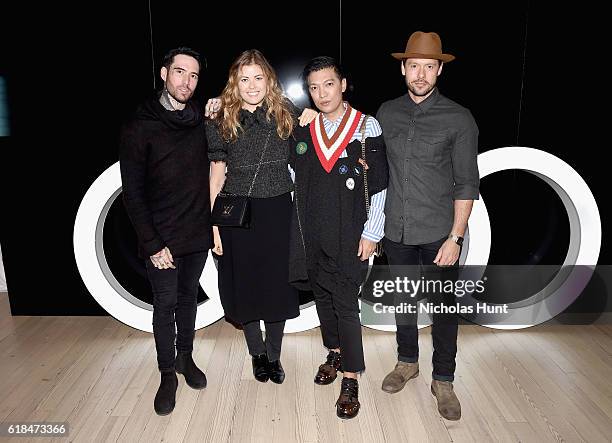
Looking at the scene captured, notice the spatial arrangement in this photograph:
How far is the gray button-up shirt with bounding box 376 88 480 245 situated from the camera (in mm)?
2332

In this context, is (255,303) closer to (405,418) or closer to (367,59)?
(405,418)

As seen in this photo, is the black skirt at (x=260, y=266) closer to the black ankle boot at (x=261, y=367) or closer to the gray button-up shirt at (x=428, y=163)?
the black ankle boot at (x=261, y=367)

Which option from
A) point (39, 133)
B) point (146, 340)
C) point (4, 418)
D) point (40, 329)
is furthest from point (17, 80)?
point (4, 418)

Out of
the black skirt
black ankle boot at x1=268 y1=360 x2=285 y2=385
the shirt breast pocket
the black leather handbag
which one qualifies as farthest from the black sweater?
the shirt breast pocket

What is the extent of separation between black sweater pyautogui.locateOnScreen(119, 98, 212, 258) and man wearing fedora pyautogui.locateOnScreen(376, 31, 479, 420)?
2.83 feet

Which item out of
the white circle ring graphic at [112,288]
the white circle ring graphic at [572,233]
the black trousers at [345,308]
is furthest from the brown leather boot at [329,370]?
the white circle ring graphic at [572,233]

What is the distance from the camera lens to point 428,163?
236 cm

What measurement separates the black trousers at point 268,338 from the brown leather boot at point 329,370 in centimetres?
24

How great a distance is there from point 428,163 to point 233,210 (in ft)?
2.92

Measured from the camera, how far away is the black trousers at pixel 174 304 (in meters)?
2.51

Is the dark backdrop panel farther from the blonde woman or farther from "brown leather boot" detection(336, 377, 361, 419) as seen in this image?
"brown leather boot" detection(336, 377, 361, 419)

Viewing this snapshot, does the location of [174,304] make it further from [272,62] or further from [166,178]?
[272,62]

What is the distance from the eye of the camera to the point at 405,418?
2496mm

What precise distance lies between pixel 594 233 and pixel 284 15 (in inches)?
90.5
